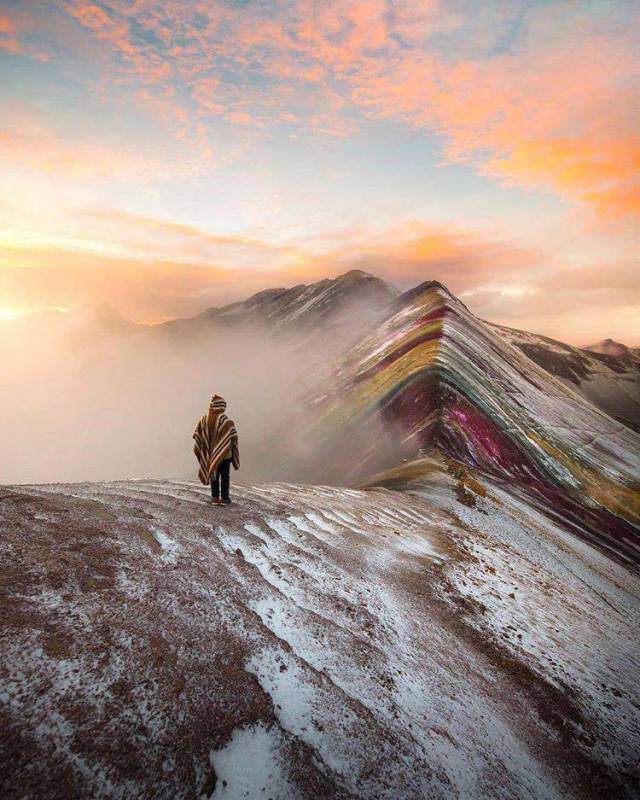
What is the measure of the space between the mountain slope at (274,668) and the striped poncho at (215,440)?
1.25m

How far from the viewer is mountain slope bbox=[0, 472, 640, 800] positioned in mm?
4137

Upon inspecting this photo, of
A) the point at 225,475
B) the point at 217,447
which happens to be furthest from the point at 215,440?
the point at 225,475

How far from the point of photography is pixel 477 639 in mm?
8805

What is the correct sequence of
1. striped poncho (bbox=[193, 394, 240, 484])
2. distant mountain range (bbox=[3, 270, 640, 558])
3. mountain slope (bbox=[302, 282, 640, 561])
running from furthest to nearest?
distant mountain range (bbox=[3, 270, 640, 558]) < mountain slope (bbox=[302, 282, 640, 561]) < striped poncho (bbox=[193, 394, 240, 484])

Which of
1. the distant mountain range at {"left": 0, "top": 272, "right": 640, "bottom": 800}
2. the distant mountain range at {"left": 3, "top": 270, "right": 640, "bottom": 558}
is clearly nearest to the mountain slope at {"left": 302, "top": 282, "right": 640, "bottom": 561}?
the distant mountain range at {"left": 3, "top": 270, "right": 640, "bottom": 558}

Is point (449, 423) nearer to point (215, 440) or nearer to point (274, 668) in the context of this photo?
point (215, 440)

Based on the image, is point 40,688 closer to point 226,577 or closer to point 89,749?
point 89,749

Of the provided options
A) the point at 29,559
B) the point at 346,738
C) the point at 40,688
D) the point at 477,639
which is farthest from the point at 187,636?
the point at 477,639

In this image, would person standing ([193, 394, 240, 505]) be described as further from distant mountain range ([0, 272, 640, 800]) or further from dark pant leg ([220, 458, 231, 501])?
distant mountain range ([0, 272, 640, 800])

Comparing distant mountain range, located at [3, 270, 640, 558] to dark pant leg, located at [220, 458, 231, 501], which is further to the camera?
distant mountain range, located at [3, 270, 640, 558]

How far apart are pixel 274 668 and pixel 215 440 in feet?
23.6

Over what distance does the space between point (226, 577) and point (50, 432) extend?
18969 cm

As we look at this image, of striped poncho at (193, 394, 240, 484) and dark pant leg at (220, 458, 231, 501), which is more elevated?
striped poncho at (193, 394, 240, 484)

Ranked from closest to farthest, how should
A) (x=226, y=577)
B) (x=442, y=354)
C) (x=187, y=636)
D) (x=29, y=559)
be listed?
(x=187, y=636) → (x=29, y=559) → (x=226, y=577) → (x=442, y=354)
